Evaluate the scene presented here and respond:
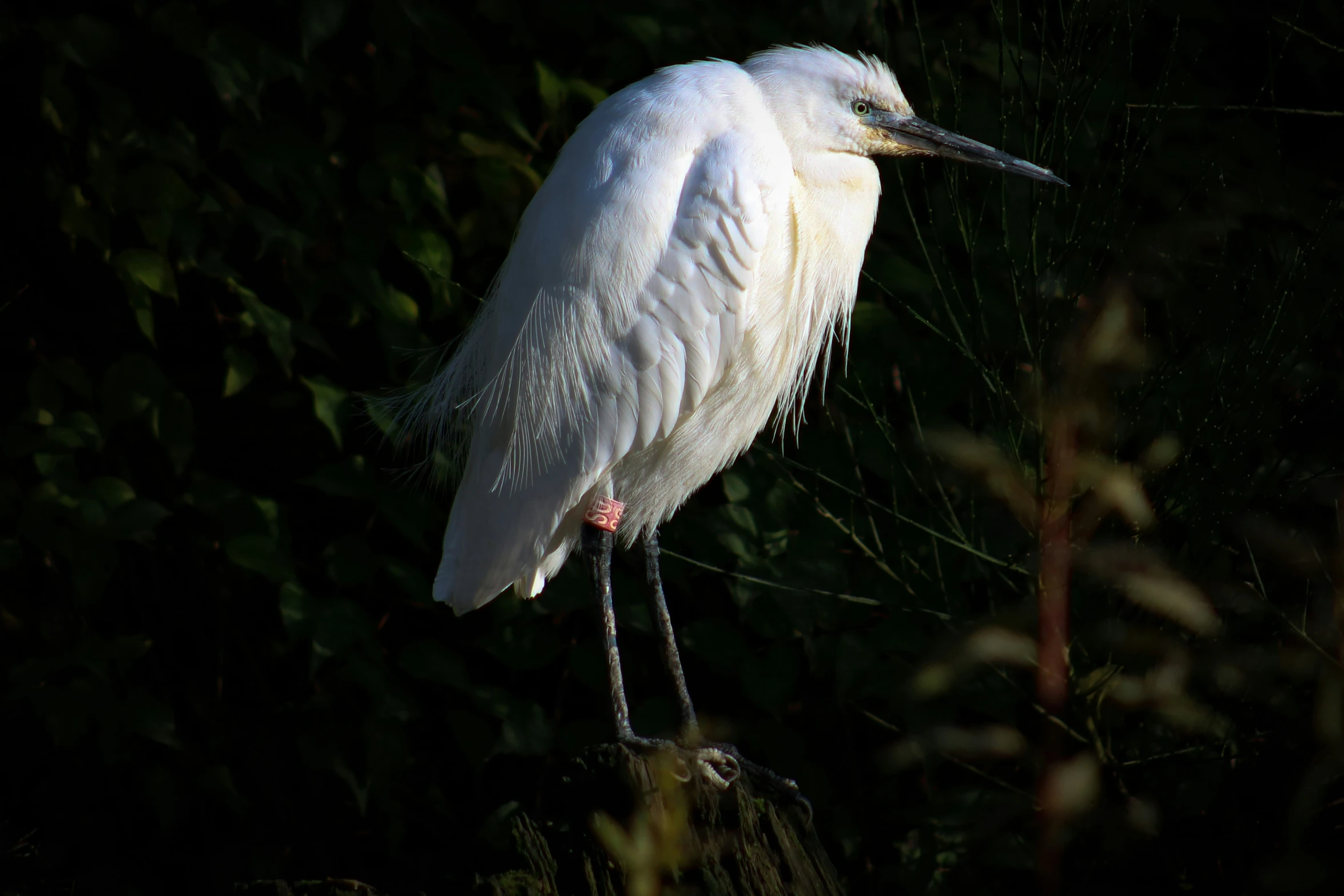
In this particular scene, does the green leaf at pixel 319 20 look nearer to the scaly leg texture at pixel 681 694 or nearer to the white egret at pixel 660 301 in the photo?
the white egret at pixel 660 301

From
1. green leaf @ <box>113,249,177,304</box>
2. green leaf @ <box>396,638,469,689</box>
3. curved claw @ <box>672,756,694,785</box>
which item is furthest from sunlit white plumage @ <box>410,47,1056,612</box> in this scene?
green leaf @ <box>113,249,177,304</box>

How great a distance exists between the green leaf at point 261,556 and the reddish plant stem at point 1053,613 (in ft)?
3.87

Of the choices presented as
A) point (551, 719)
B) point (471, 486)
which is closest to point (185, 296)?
point (471, 486)

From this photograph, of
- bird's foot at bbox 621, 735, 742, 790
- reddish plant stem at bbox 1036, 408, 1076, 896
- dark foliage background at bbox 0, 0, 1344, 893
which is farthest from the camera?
dark foliage background at bbox 0, 0, 1344, 893

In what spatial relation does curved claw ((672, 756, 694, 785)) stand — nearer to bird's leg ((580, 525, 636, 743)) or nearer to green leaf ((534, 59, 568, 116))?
bird's leg ((580, 525, 636, 743))

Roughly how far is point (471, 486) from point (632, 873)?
1158mm

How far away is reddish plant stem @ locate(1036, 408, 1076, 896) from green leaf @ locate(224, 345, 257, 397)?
1261 mm

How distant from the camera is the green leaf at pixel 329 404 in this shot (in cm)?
174

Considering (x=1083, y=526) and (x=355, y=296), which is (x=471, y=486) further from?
(x=1083, y=526)

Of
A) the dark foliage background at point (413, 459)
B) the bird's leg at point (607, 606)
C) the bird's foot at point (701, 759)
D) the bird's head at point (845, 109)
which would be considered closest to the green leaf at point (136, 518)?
the dark foliage background at point (413, 459)

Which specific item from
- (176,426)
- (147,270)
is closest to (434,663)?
(176,426)

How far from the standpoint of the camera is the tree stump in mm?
1146

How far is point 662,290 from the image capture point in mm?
1442

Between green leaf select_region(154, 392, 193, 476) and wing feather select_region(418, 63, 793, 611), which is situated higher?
wing feather select_region(418, 63, 793, 611)
